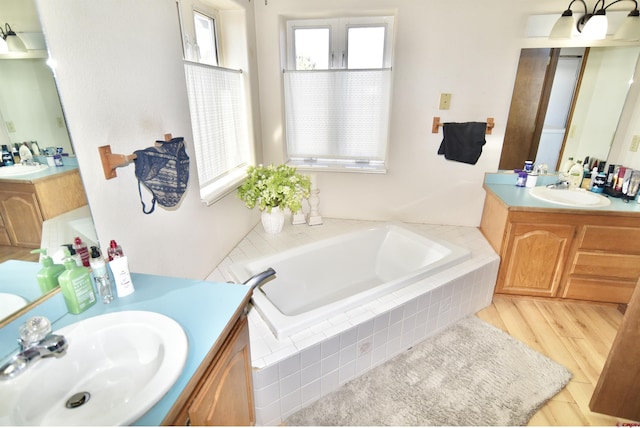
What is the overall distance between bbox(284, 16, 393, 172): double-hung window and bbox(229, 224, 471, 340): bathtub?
0.65 m

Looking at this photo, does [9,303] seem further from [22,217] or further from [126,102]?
[126,102]

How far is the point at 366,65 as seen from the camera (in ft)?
8.15

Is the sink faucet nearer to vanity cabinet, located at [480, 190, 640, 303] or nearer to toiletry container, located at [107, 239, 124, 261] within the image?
toiletry container, located at [107, 239, 124, 261]

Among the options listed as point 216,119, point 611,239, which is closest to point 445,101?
point 611,239

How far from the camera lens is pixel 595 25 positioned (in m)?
1.99

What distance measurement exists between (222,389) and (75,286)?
560mm

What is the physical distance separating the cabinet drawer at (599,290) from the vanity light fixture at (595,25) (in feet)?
5.33

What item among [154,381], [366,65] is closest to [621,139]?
[366,65]

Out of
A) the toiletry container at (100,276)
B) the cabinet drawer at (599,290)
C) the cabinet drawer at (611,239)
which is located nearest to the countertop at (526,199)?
the cabinet drawer at (611,239)

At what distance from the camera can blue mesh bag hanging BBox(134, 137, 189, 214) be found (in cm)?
133

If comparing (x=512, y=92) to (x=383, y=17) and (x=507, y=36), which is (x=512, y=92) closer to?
(x=507, y=36)

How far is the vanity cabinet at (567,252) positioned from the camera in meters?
2.05

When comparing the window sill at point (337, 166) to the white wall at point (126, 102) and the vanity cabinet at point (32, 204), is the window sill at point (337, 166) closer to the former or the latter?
the white wall at point (126, 102)

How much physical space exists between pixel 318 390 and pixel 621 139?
2.77 m
